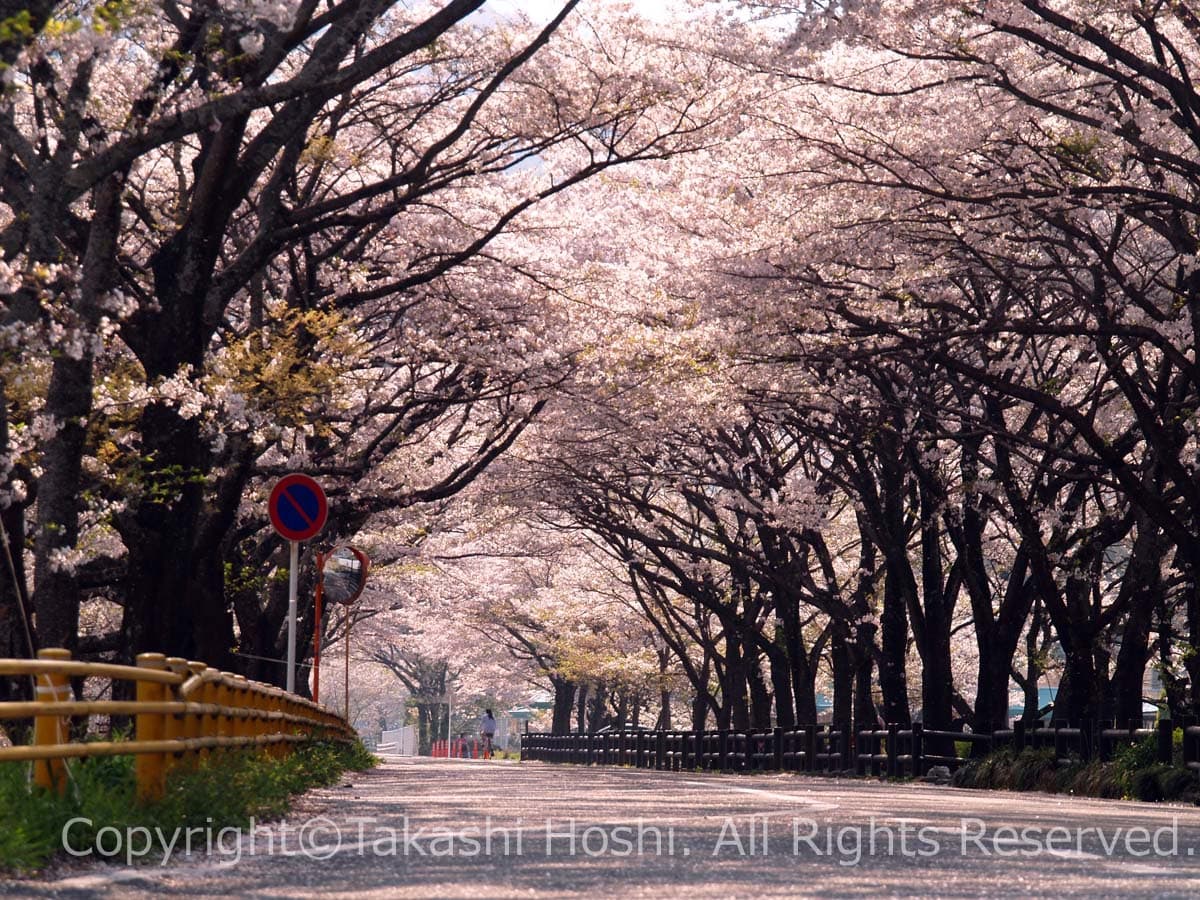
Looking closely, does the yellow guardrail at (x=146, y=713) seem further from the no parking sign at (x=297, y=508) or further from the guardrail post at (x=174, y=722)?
the no parking sign at (x=297, y=508)

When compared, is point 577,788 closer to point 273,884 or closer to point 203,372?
point 203,372

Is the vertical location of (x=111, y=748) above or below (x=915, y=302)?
below

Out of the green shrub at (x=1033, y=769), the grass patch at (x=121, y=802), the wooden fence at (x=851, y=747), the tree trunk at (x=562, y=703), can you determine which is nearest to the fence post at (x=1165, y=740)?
the wooden fence at (x=851, y=747)

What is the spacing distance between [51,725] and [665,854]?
2961 millimetres

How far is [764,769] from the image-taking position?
120 feet

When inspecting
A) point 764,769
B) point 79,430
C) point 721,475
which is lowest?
point 764,769

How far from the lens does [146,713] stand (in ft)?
29.7

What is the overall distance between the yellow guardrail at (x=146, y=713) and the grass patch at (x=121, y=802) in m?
0.12

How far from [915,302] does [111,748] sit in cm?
1592

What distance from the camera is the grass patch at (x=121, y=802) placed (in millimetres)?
7469

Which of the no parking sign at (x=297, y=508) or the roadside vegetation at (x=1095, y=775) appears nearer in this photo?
the no parking sign at (x=297, y=508)

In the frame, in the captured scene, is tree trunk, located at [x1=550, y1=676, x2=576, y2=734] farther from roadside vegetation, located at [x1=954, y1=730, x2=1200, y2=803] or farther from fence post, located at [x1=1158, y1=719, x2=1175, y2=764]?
fence post, located at [x1=1158, y1=719, x2=1175, y2=764]

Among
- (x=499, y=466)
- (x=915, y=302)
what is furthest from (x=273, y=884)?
(x=499, y=466)

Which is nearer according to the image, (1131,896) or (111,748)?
(1131,896)
